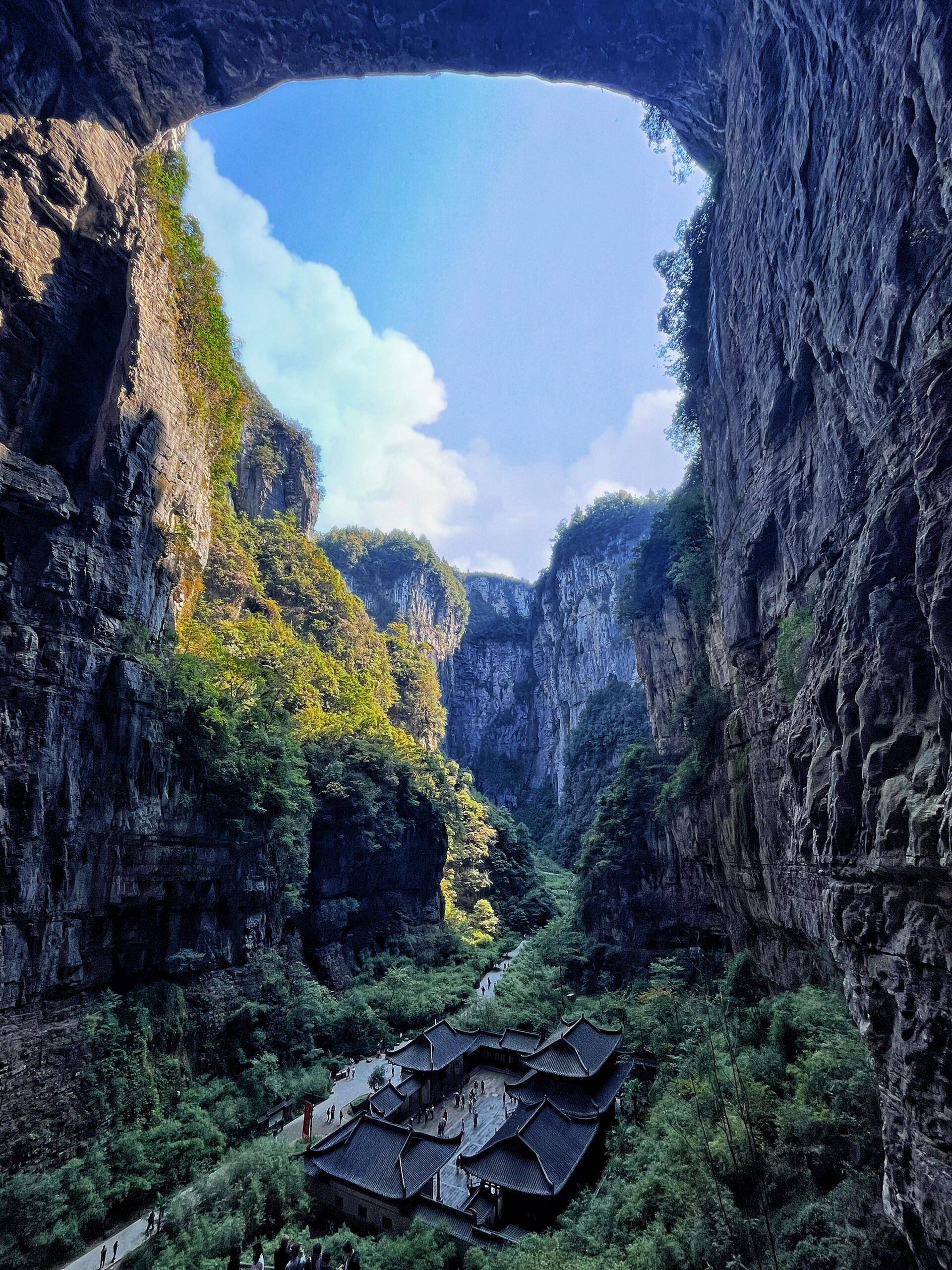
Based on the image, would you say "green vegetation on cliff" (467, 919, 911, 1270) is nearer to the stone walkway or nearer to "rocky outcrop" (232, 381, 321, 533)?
the stone walkway

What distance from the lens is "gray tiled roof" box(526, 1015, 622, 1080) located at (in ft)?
48.6

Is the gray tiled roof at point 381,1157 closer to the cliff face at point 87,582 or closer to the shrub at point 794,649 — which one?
the cliff face at point 87,582

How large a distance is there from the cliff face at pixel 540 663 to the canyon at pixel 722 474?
38.7 m

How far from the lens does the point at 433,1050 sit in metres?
16.6

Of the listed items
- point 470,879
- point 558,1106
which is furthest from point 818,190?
point 470,879

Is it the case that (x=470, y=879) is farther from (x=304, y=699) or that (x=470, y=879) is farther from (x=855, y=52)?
(x=855, y=52)

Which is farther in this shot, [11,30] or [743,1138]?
[11,30]

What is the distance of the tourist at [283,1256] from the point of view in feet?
28.3

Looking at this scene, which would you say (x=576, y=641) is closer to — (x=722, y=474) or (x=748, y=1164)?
(x=722, y=474)

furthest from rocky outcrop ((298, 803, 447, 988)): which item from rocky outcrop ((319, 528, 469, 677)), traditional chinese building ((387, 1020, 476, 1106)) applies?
rocky outcrop ((319, 528, 469, 677))

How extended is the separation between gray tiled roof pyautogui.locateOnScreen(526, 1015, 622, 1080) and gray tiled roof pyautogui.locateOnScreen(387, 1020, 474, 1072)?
2.30m

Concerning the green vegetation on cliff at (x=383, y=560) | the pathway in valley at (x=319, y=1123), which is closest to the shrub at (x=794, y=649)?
the pathway in valley at (x=319, y=1123)

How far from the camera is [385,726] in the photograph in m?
30.4

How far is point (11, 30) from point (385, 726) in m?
25.3
